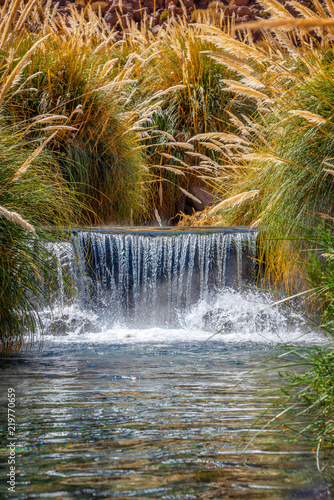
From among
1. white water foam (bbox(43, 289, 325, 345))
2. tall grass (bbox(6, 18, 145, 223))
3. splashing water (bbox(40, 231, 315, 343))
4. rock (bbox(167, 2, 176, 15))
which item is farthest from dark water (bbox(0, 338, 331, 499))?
rock (bbox(167, 2, 176, 15))

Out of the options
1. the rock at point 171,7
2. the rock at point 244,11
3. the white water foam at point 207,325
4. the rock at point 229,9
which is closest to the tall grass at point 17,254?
the white water foam at point 207,325

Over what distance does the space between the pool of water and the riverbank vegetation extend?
9.7 inches

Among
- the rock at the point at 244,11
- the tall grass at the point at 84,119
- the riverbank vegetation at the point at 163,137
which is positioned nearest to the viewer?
the riverbank vegetation at the point at 163,137

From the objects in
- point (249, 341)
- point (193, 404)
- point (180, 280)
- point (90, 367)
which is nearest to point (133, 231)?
point (180, 280)

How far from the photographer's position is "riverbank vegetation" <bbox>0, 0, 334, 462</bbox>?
273 centimetres

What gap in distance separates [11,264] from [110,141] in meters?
2.92

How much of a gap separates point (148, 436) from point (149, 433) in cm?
3

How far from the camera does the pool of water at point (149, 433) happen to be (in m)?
1.34

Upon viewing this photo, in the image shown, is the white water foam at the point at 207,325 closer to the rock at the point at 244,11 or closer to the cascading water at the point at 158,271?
the cascading water at the point at 158,271

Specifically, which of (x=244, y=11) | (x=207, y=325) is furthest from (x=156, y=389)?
(x=244, y=11)

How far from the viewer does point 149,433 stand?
1.72m

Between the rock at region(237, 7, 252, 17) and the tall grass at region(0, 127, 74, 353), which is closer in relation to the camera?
the tall grass at region(0, 127, 74, 353)

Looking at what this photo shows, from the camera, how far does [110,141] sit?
5.54 metres

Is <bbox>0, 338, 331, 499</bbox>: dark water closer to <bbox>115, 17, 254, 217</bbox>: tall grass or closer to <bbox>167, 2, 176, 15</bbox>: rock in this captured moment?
<bbox>115, 17, 254, 217</bbox>: tall grass
